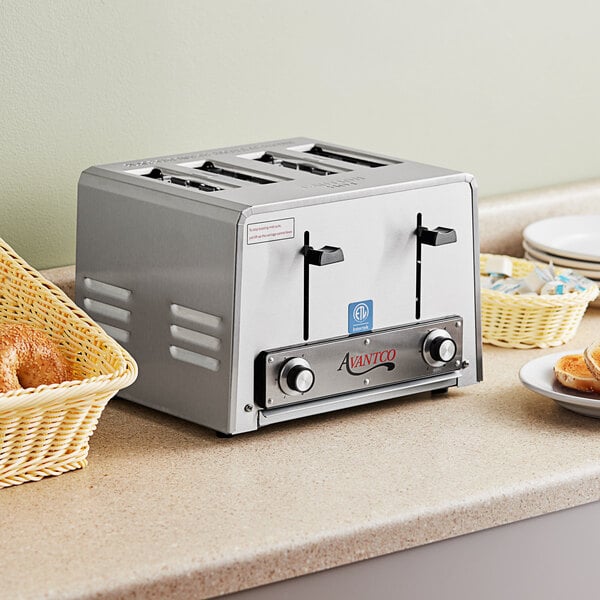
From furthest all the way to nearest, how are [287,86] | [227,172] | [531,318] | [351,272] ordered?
1. [287,86]
2. [531,318]
3. [227,172]
4. [351,272]

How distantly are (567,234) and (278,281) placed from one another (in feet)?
2.75

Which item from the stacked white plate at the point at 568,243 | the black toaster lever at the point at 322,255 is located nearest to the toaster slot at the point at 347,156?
the black toaster lever at the point at 322,255

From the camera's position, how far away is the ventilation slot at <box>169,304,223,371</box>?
53.5 inches

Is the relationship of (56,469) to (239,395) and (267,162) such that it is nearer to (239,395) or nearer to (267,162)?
(239,395)

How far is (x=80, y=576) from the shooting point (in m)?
1.07

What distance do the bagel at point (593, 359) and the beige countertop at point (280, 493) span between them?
64mm

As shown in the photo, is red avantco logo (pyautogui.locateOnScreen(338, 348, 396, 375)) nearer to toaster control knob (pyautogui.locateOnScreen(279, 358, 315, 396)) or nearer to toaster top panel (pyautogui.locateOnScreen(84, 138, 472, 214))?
toaster control knob (pyautogui.locateOnScreen(279, 358, 315, 396))

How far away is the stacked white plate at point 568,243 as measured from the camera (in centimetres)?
192

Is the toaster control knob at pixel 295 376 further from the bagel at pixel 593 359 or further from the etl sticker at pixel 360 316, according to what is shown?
the bagel at pixel 593 359

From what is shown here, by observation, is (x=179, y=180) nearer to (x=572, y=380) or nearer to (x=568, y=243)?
(x=572, y=380)

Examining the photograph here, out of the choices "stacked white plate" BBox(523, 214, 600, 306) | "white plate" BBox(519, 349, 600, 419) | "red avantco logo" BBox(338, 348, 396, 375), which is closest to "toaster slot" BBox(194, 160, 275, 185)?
"red avantco logo" BBox(338, 348, 396, 375)

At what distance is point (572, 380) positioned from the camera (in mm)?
1475

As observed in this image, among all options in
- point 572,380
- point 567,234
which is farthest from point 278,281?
point 567,234

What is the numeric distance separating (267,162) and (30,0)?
37 centimetres
